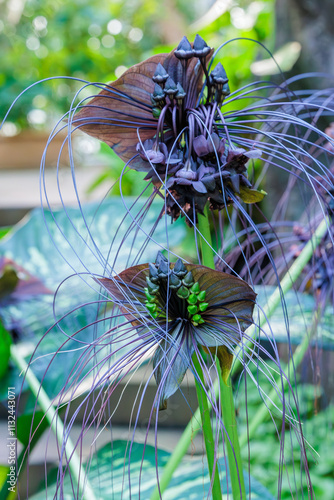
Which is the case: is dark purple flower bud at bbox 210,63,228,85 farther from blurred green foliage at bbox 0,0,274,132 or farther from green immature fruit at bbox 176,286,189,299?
blurred green foliage at bbox 0,0,274,132

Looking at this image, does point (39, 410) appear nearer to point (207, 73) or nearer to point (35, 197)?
point (207, 73)

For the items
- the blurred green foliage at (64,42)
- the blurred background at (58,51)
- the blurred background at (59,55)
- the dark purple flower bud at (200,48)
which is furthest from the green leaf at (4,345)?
the blurred green foliage at (64,42)

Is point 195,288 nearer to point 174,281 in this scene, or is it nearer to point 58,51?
point 174,281

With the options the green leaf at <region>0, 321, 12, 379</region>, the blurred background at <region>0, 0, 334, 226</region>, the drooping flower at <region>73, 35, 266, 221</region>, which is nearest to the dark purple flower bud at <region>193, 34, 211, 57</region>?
the drooping flower at <region>73, 35, 266, 221</region>

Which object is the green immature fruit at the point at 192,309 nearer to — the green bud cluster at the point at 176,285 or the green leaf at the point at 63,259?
the green bud cluster at the point at 176,285

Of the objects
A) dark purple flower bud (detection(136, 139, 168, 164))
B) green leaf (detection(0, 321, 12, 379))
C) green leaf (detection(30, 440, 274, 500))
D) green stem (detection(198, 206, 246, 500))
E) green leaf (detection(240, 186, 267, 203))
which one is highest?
dark purple flower bud (detection(136, 139, 168, 164))

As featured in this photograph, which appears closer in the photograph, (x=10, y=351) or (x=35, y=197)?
(x=10, y=351)

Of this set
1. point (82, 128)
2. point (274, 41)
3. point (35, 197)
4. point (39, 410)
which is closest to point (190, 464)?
point (39, 410)
